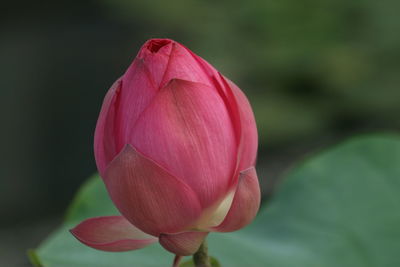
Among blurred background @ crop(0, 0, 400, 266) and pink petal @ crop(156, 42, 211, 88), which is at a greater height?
pink petal @ crop(156, 42, 211, 88)

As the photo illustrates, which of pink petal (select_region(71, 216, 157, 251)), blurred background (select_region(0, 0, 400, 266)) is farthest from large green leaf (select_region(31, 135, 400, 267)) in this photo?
blurred background (select_region(0, 0, 400, 266))

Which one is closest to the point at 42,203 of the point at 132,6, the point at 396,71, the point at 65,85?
the point at 65,85

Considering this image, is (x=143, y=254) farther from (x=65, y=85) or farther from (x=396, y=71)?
(x=65, y=85)

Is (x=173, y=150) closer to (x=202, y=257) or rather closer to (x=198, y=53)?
(x=202, y=257)

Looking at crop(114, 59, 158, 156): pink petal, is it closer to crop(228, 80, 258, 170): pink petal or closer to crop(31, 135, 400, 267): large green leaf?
crop(228, 80, 258, 170): pink petal

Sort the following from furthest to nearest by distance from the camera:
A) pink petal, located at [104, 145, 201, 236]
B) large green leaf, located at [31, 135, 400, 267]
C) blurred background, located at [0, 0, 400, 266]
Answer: blurred background, located at [0, 0, 400, 266] < large green leaf, located at [31, 135, 400, 267] < pink petal, located at [104, 145, 201, 236]

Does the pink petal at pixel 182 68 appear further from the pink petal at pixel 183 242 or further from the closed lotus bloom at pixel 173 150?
the pink petal at pixel 183 242
